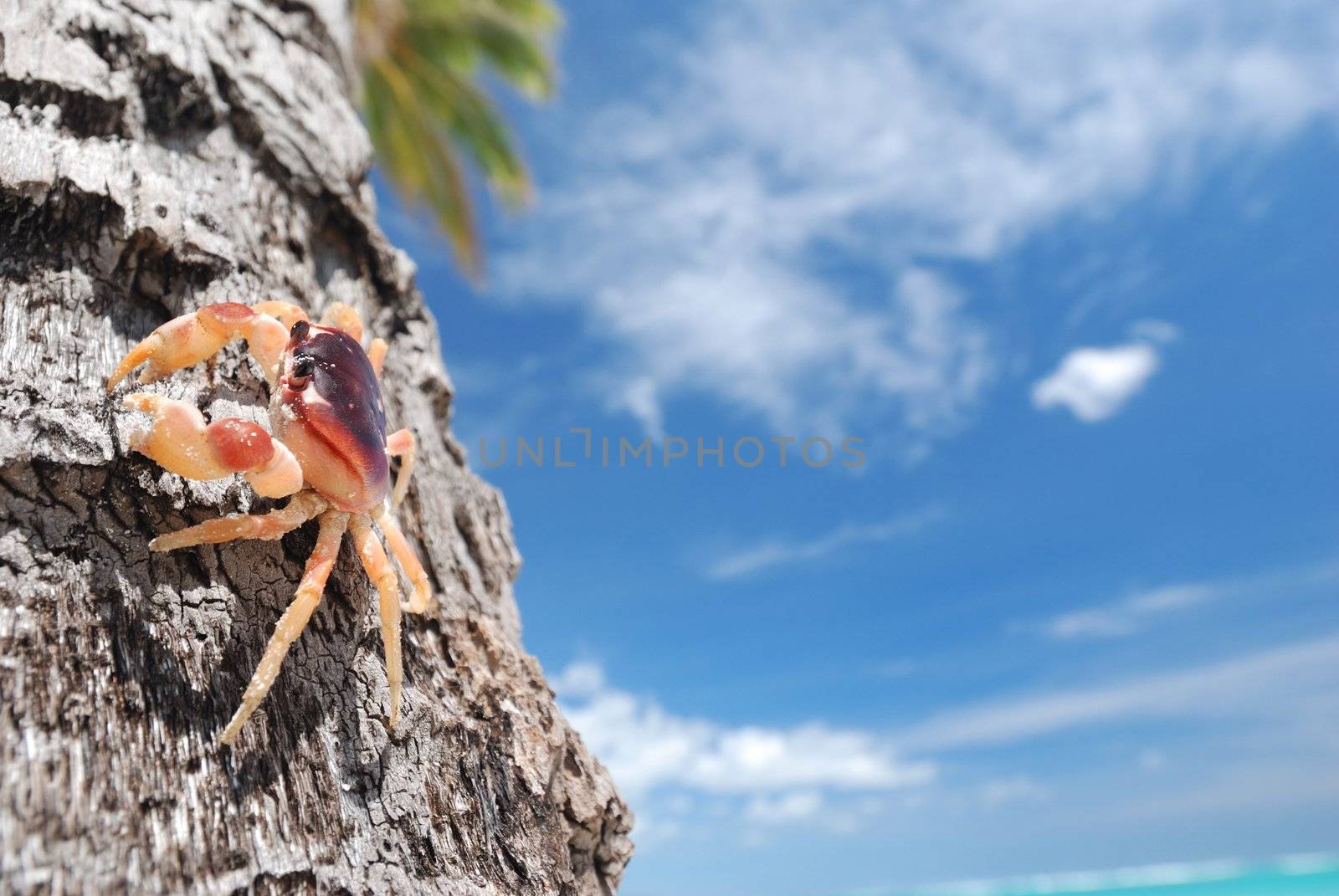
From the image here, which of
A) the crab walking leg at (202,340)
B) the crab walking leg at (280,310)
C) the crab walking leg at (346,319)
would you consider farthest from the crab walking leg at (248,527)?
the crab walking leg at (346,319)

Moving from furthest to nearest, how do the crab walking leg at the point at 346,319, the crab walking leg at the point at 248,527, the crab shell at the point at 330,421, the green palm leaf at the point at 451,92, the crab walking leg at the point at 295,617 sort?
the green palm leaf at the point at 451,92
the crab walking leg at the point at 346,319
the crab shell at the point at 330,421
the crab walking leg at the point at 248,527
the crab walking leg at the point at 295,617

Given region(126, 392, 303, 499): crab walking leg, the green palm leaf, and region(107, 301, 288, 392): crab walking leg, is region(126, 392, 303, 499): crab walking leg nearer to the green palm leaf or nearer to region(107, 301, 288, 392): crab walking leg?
region(107, 301, 288, 392): crab walking leg

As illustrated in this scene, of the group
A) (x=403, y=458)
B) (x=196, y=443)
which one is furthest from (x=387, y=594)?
(x=403, y=458)

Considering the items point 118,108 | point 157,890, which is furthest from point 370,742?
point 118,108

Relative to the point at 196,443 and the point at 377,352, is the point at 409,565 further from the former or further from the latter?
the point at 377,352

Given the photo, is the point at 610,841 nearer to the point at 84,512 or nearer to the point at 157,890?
the point at 157,890

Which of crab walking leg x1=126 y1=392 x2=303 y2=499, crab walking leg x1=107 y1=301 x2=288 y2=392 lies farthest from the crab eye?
crab walking leg x1=126 y1=392 x2=303 y2=499

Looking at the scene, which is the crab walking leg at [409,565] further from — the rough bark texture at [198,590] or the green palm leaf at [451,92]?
the green palm leaf at [451,92]
